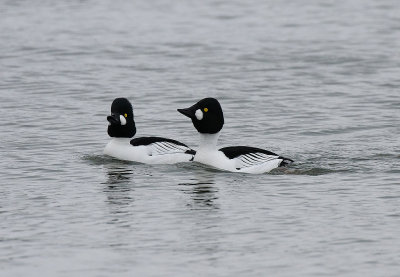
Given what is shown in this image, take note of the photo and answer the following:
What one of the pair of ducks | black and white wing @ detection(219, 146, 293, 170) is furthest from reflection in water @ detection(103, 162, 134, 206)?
black and white wing @ detection(219, 146, 293, 170)

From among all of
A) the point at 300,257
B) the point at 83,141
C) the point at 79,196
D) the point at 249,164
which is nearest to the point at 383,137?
the point at 249,164

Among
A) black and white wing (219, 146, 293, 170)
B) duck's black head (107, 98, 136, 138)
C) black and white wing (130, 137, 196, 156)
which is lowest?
black and white wing (219, 146, 293, 170)

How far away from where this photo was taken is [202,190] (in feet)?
59.1

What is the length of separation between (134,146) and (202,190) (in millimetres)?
2666

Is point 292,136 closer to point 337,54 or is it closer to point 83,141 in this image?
point 83,141

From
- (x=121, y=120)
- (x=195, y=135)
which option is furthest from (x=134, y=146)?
(x=195, y=135)

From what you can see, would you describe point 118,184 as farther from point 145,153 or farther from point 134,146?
point 134,146

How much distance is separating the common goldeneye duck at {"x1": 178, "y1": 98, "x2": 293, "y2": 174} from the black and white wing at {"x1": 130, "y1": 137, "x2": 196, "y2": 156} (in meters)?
0.44

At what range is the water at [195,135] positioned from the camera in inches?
563

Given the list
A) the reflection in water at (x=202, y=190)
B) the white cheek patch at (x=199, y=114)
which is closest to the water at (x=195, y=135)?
the reflection in water at (x=202, y=190)

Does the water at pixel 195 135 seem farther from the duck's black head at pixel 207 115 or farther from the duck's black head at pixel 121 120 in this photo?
the duck's black head at pixel 207 115

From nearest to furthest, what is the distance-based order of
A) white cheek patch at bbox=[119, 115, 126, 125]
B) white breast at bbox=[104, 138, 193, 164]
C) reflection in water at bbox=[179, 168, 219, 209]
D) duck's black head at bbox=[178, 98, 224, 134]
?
1. reflection in water at bbox=[179, 168, 219, 209]
2. duck's black head at bbox=[178, 98, 224, 134]
3. white breast at bbox=[104, 138, 193, 164]
4. white cheek patch at bbox=[119, 115, 126, 125]

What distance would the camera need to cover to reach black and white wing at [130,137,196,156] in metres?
19.8

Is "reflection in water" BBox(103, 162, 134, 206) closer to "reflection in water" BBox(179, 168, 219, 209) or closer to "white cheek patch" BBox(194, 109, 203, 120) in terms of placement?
"reflection in water" BBox(179, 168, 219, 209)
